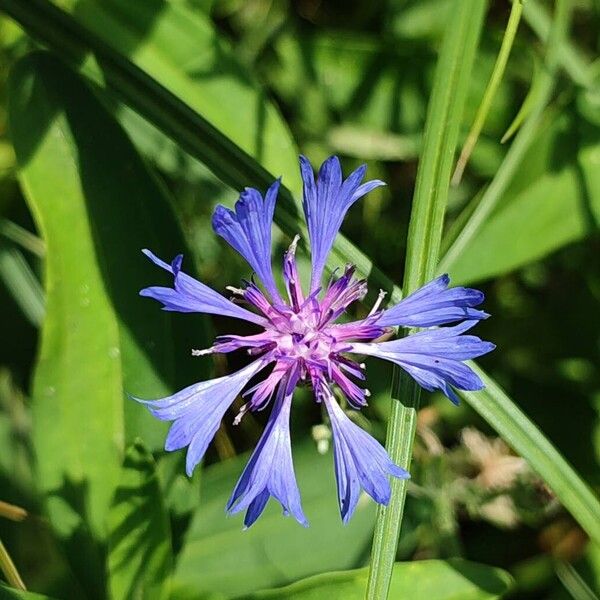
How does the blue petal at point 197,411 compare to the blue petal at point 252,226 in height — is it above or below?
below

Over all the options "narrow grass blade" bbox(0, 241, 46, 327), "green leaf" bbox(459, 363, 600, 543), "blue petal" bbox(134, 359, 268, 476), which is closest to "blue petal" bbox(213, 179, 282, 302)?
"blue petal" bbox(134, 359, 268, 476)

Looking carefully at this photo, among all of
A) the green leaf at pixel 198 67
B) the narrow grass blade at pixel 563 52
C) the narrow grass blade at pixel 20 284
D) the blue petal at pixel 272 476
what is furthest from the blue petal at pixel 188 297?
the narrow grass blade at pixel 563 52

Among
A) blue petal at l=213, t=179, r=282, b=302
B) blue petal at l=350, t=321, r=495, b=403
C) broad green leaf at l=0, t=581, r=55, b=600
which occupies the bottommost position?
broad green leaf at l=0, t=581, r=55, b=600

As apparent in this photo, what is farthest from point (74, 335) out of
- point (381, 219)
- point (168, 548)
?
point (381, 219)

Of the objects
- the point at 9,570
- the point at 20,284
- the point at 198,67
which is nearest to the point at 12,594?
the point at 9,570

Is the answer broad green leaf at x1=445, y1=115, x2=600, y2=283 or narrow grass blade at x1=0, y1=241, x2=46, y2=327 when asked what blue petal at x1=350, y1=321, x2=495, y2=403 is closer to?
broad green leaf at x1=445, y1=115, x2=600, y2=283

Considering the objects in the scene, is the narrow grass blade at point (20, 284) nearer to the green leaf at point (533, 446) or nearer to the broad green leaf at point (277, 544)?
the broad green leaf at point (277, 544)
